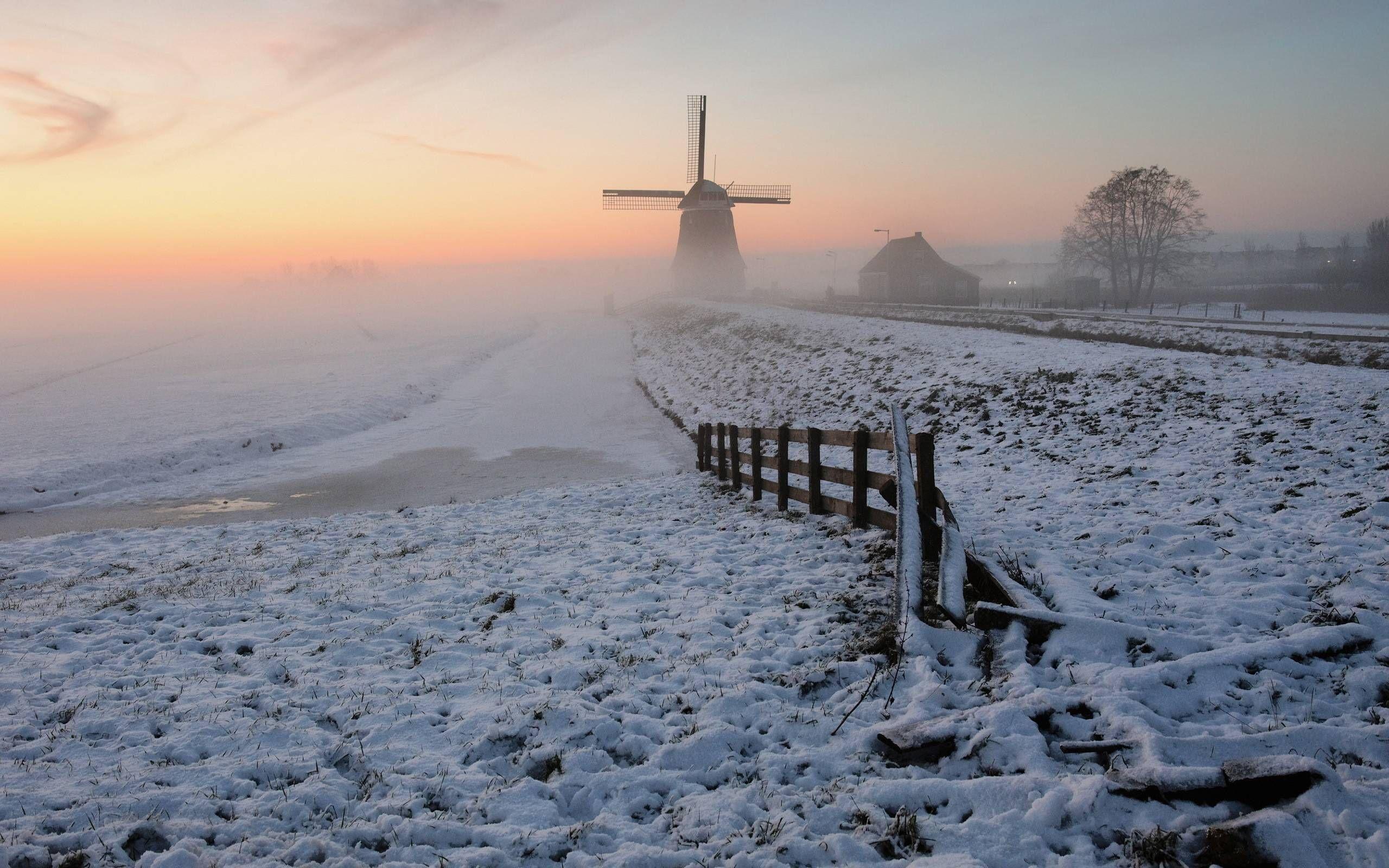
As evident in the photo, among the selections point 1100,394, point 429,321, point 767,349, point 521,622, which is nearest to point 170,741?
point 521,622

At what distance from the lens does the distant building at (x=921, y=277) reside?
71.6m

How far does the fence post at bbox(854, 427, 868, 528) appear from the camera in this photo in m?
9.15

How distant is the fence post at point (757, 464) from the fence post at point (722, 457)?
72.1 inches

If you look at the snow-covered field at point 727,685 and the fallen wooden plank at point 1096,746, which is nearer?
the snow-covered field at point 727,685

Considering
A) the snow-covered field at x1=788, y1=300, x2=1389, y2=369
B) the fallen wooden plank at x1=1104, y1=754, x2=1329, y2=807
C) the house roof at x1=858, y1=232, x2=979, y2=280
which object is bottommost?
the fallen wooden plank at x1=1104, y1=754, x2=1329, y2=807

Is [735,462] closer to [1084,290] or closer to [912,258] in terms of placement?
[912,258]

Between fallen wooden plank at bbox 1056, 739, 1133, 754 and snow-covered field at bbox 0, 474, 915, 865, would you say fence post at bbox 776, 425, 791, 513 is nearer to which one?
snow-covered field at bbox 0, 474, 915, 865

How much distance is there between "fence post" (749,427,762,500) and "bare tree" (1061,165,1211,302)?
63743mm

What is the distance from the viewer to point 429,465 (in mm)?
18906

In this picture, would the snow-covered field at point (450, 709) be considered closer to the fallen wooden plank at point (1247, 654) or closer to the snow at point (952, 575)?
the snow at point (952, 575)

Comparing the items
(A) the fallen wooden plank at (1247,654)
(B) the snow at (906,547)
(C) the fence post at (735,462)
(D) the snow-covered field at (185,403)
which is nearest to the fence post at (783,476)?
(C) the fence post at (735,462)

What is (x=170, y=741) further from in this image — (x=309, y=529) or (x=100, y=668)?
(x=309, y=529)

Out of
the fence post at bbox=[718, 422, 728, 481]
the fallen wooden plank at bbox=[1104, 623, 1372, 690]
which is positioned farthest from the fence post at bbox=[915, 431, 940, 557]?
the fence post at bbox=[718, 422, 728, 481]

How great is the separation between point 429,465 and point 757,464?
1031cm
